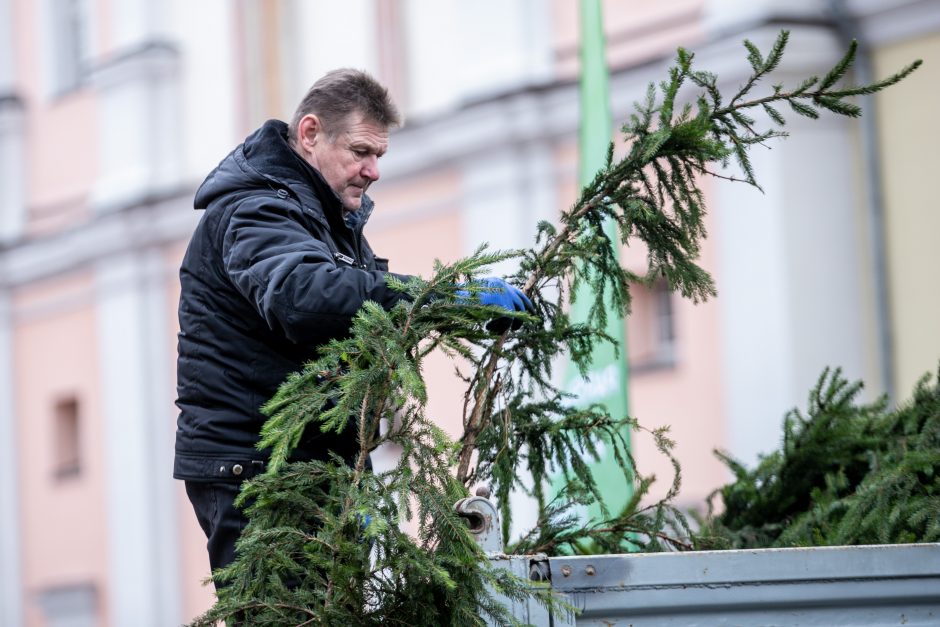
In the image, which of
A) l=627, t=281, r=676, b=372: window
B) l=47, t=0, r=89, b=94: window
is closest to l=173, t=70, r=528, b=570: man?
l=627, t=281, r=676, b=372: window

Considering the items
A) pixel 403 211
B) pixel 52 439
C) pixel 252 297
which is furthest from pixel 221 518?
pixel 52 439

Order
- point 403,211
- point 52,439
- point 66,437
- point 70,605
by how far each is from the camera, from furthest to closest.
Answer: point 66,437 < point 52,439 < point 70,605 < point 403,211

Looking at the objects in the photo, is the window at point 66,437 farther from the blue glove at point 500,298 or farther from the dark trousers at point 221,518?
the blue glove at point 500,298

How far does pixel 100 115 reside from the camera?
18.4 metres

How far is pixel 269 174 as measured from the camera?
3.97m

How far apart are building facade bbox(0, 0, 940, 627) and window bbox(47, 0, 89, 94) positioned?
23mm

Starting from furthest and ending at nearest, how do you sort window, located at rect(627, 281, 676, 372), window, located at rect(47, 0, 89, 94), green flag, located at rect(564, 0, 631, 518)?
1. window, located at rect(47, 0, 89, 94)
2. window, located at rect(627, 281, 676, 372)
3. green flag, located at rect(564, 0, 631, 518)

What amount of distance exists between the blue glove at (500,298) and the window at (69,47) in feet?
52.4

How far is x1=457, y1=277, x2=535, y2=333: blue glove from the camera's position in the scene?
373 cm

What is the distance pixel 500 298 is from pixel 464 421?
0.53 m

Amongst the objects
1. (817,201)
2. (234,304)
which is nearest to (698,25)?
(817,201)

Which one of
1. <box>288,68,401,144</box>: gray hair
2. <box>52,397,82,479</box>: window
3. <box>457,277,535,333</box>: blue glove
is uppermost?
<box>288,68,401,144</box>: gray hair

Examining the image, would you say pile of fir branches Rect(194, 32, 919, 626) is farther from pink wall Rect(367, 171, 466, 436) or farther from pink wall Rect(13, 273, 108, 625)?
pink wall Rect(13, 273, 108, 625)

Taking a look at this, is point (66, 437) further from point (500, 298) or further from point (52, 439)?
point (500, 298)
